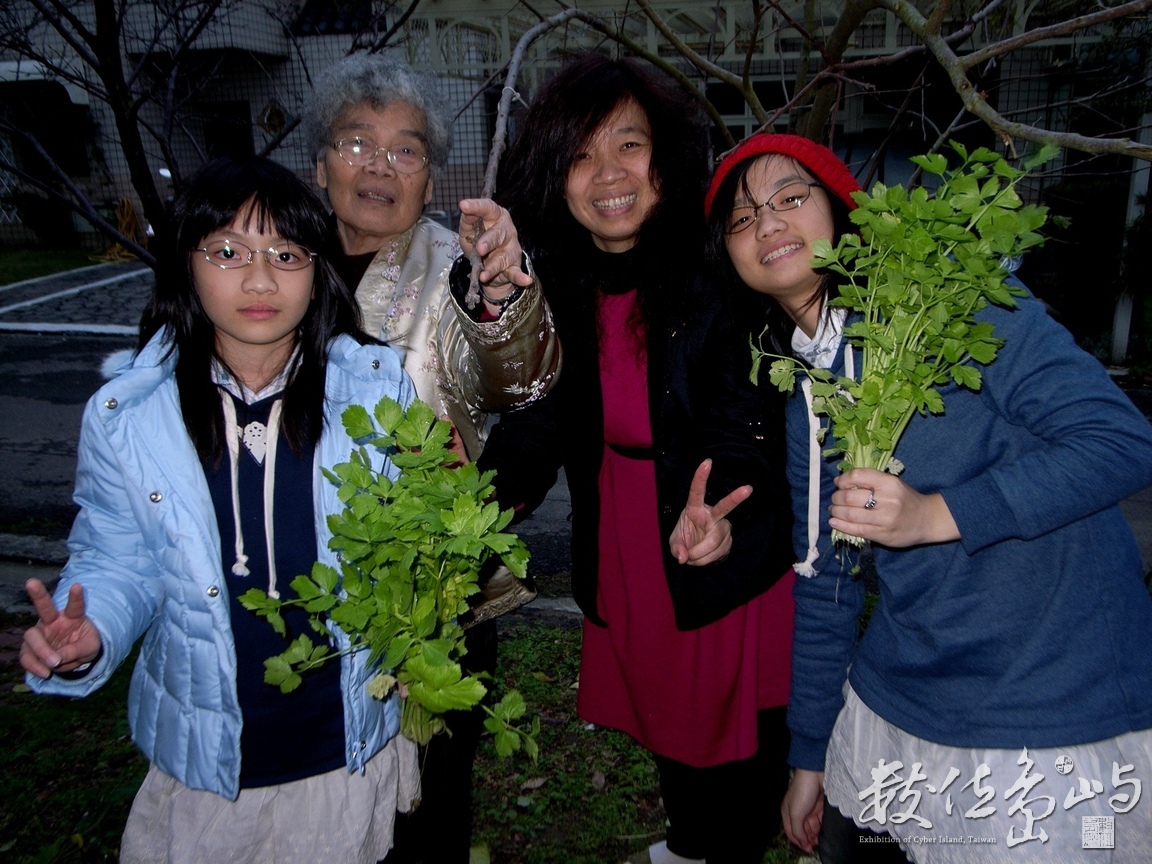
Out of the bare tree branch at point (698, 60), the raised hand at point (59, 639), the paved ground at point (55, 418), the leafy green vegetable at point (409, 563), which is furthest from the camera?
the paved ground at point (55, 418)

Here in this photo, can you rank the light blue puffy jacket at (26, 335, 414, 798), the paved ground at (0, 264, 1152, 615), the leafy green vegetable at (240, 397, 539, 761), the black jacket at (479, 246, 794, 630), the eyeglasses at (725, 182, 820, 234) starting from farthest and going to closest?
1. the paved ground at (0, 264, 1152, 615)
2. the black jacket at (479, 246, 794, 630)
3. the eyeglasses at (725, 182, 820, 234)
4. the light blue puffy jacket at (26, 335, 414, 798)
5. the leafy green vegetable at (240, 397, 539, 761)

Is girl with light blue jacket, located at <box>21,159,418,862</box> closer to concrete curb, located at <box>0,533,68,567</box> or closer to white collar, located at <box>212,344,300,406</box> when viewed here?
white collar, located at <box>212,344,300,406</box>

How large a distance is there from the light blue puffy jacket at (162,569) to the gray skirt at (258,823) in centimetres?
7

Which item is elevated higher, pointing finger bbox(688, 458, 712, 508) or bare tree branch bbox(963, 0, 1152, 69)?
bare tree branch bbox(963, 0, 1152, 69)

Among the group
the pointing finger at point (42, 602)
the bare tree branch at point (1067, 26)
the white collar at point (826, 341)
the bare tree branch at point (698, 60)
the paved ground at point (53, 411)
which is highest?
the bare tree branch at point (698, 60)

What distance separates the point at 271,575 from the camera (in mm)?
1785

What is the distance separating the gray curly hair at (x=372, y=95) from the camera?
2.28m

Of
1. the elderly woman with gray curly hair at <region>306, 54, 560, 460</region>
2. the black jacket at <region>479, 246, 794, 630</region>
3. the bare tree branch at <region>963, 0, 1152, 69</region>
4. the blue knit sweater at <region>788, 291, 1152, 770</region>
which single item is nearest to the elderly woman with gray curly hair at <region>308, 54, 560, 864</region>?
the elderly woman with gray curly hair at <region>306, 54, 560, 460</region>

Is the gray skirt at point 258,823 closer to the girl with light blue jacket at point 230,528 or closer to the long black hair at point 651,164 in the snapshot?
the girl with light blue jacket at point 230,528

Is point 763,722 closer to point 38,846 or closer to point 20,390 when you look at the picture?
point 38,846

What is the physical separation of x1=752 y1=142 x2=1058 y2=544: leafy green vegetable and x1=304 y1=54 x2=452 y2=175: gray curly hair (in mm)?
1302

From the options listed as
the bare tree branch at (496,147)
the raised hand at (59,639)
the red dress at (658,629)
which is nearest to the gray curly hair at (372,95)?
the bare tree branch at (496,147)

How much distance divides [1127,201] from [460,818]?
379 inches

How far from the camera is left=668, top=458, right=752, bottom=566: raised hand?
189cm
